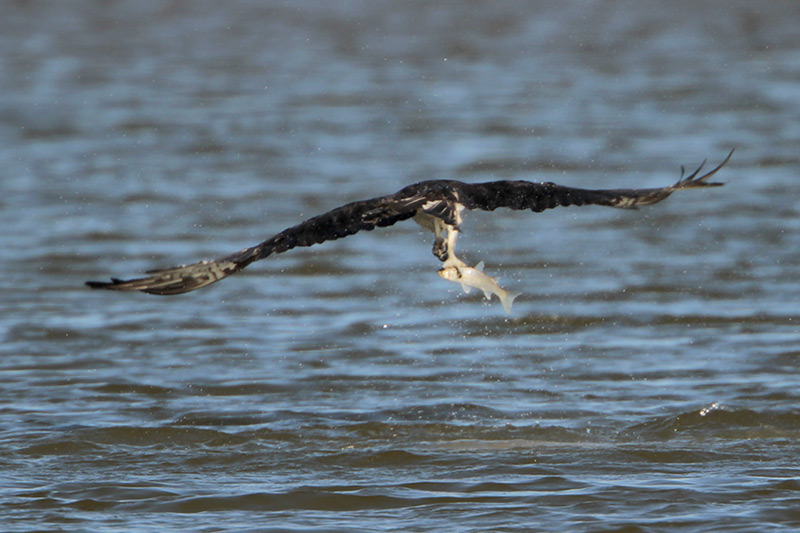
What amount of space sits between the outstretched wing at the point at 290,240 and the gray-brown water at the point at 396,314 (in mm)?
1186

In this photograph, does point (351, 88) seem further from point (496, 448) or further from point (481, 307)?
point (496, 448)

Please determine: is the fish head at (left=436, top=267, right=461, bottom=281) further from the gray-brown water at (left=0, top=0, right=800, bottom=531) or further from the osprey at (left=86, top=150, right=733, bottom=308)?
the gray-brown water at (left=0, top=0, right=800, bottom=531)

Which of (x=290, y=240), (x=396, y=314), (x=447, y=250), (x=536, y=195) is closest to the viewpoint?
(x=290, y=240)

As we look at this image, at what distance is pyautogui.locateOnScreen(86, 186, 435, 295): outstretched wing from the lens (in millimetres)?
6047

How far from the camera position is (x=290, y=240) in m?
6.08

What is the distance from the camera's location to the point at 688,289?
10.7 metres

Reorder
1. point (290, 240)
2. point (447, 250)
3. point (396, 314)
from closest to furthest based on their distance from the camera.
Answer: point (290, 240), point (447, 250), point (396, 314)

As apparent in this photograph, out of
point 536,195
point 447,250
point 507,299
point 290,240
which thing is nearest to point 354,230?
point 290,240

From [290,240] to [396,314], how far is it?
14.0ft

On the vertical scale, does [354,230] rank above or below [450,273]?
above

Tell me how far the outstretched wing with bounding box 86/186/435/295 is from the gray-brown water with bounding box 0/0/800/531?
1.19 metres

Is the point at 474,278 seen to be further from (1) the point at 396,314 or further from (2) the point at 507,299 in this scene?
(1) the point at 396,314

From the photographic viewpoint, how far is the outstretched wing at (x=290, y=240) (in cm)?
605

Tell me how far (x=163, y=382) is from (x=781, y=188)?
6.72 metres
